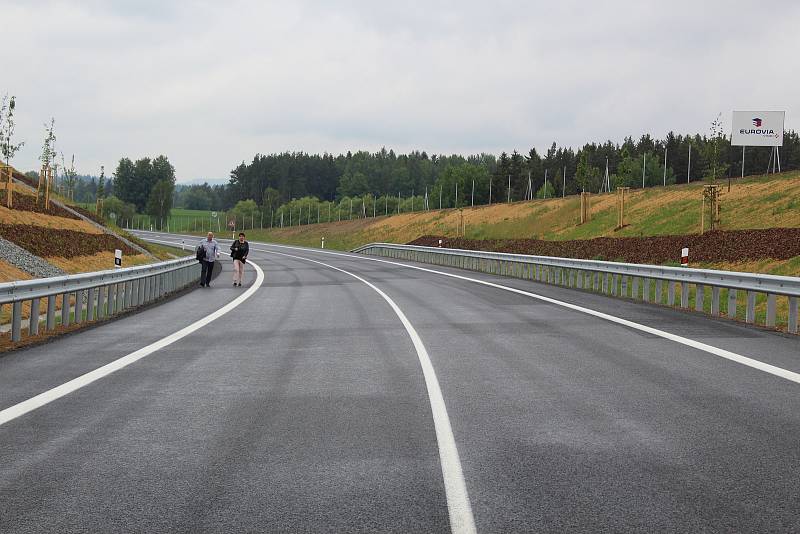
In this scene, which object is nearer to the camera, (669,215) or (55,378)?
(55,378)

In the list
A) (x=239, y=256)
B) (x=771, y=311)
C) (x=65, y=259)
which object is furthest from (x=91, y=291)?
(x=65, y=259)

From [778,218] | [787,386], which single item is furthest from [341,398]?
[778,218]

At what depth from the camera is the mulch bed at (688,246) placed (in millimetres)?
30906

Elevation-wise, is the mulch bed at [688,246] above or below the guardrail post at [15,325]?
above

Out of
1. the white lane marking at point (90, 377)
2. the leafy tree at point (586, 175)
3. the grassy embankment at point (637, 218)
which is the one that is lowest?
the white lane marking at point (90, 377)

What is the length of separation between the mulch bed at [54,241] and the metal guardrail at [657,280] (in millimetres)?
16219

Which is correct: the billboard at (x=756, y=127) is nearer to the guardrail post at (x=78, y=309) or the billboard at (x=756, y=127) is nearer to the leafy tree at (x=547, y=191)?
the guardrail post at (x=78, y=309)

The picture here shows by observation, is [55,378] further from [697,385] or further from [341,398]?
[697,385]

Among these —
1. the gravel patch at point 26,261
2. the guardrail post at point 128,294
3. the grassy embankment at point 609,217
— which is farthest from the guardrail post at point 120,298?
the grassy embankment at point 609,217

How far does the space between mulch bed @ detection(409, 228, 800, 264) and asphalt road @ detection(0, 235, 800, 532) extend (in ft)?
67.4

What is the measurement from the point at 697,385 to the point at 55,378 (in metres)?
6.63

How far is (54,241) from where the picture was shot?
30.8 metres

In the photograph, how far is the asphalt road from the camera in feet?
14.2

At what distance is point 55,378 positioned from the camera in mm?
8586
